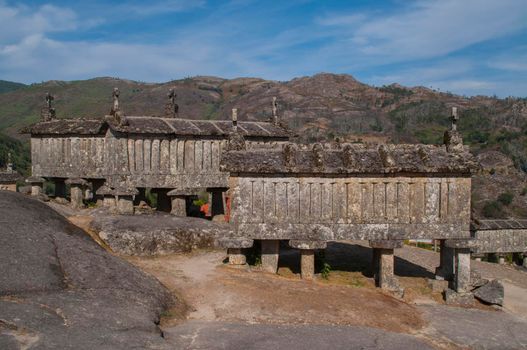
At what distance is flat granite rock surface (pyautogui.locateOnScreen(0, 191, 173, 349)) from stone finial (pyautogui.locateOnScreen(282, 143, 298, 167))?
223 inches

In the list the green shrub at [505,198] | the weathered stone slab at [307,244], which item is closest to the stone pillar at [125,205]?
the weathered stone slab at [307,244]

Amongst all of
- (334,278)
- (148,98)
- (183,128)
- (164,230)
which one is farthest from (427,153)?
(148,98)

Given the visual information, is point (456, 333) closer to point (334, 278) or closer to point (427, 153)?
point (334, 278)

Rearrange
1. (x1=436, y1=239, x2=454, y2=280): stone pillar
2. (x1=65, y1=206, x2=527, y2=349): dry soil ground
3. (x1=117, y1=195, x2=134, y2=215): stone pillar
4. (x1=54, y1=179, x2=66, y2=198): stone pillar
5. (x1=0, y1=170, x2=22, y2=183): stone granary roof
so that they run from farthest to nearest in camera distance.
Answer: (x1=0, y1=170, x2=22, y2=183): stone granary roof < (x1=54, y1=179, x2=66, y2=198): stone pillar < (x1=117, y1=195, x2=134, y2=215): stone pillar < (x1=436, y1=239, x2=454, y2=280): stone pillar < (x1=65, y1=206, x2=527, y2=349): dry soil ground

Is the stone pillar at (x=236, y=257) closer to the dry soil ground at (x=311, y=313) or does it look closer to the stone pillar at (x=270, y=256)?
the dry soil ground at (x=311, y=313)

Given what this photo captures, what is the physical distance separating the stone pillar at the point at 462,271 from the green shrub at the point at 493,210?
45.3 metres

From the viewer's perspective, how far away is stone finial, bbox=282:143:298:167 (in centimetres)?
1576

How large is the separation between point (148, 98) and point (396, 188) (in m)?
157

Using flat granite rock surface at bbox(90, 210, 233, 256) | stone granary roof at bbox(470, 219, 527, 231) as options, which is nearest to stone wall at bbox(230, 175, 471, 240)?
flat granite rock surface at bbox(90, 210, 233, 256)

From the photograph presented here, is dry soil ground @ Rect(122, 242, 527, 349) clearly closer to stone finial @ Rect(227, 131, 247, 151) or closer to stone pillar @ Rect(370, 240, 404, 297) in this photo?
stone pillar @ Rect(370, 240, 404, 297)

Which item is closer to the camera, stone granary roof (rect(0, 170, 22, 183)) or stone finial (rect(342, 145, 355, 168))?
stone finial (rect(342, 145, 355, 168))

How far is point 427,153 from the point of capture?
1612cm

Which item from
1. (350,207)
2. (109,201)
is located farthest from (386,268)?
(109,201)

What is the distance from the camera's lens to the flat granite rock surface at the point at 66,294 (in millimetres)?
8492
